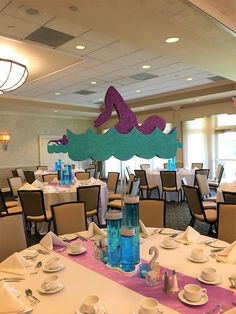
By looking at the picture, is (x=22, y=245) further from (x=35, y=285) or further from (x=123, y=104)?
(x=123, y=104)

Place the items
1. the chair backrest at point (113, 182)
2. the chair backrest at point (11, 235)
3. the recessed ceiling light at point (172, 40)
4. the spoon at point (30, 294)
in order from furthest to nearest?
the chair backrest at point (113, 182)
the recessed ceiling light at point (172, 40)
the chair backrest at point (11, 235)
the spoon at point (30, 294)

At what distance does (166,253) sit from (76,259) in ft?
2.33

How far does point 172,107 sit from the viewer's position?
34.3 feet

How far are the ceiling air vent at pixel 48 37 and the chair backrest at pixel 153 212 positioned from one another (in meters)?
2.90

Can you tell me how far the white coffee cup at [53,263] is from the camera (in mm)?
1969

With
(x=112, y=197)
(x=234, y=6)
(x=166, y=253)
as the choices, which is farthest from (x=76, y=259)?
(x=112, y=197)

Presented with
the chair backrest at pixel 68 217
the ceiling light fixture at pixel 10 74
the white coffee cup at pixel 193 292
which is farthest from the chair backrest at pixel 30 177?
the white coffee cup at pixel 193 292

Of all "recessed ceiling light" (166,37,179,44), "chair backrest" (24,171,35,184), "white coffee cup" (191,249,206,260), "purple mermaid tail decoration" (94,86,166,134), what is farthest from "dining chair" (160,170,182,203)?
"purple mermaid tail decoration" (94,86,166,134)

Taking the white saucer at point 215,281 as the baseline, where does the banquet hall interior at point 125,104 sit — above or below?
above

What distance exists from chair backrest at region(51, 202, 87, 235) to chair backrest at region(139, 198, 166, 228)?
0.70m

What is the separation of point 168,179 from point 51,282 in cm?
589

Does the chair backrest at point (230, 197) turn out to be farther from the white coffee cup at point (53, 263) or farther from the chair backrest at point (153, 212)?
the white coffee cup at point (53, 263)

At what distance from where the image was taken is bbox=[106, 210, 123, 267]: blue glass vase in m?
1.98

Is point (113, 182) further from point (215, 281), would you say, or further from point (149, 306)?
point (149, 306)
